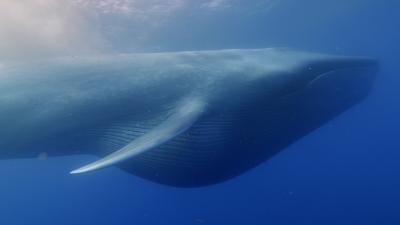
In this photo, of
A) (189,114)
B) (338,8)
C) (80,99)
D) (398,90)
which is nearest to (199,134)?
(189,114)

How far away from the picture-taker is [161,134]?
4.39 meters

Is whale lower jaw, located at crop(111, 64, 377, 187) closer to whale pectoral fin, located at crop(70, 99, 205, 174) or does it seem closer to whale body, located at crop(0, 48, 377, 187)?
whale body, located at crop(0, 48, 377, 187)

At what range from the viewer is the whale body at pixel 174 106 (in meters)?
5.03

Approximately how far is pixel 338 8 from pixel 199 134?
2260 centimetres

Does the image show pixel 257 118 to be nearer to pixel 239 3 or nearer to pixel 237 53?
pixel 237 53

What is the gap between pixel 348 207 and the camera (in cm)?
3228

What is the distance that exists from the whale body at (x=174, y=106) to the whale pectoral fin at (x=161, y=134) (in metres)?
0.03

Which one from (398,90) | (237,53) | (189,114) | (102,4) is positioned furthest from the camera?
(398,90)

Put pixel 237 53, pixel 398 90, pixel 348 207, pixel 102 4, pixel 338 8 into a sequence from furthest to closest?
pixel 398 90
pixel 348 207
pixel 338 8
pixel 102 4
pixel 237 53

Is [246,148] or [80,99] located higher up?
[80,99]

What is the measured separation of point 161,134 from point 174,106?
829 millimetres

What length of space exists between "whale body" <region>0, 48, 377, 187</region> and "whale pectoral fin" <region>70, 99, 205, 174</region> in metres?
0.03

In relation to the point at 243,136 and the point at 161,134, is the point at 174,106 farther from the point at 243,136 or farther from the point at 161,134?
the point at 243,136

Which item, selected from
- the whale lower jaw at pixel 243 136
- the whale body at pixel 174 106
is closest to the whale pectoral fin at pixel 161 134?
the whale body at pixel 174 106
